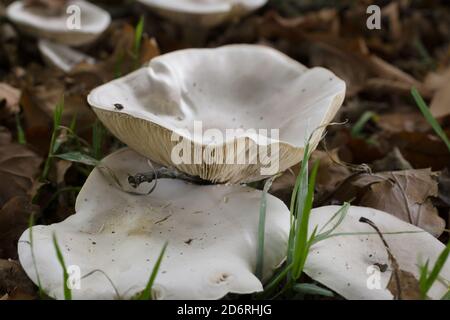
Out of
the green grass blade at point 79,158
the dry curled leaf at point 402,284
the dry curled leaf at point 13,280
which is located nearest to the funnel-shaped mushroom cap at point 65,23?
the green grass blade at point 79,158

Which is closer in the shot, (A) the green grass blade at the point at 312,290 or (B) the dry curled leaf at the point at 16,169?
(A) the green grass blade at the point at 312,290

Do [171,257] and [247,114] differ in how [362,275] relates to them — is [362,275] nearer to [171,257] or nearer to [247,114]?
[171,257]

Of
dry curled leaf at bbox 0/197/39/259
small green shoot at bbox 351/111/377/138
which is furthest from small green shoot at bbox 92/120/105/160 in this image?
small green shoot at bbox 351/111/377/138

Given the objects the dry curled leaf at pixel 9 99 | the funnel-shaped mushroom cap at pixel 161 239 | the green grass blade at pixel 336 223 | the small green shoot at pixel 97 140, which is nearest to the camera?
the funnel-shaped mushroom cap at pixel 161 239

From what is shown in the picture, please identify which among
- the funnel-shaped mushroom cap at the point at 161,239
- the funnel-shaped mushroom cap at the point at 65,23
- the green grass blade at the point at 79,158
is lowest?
the funnel-shaped mushroom cap at the point at 161,239

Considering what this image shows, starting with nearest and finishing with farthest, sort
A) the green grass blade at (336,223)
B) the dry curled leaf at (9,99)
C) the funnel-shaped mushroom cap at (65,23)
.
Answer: the green grass blade at (336,223), the dry curled leaf at (9,99), the funnel-shaped mushroom cap at (65,23)

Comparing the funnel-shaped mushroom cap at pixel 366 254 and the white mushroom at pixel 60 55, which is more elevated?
the white mushroom at pixel 60 55

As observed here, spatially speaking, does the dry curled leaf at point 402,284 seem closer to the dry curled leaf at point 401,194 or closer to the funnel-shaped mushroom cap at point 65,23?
the dry curled leaf at point 401,194
